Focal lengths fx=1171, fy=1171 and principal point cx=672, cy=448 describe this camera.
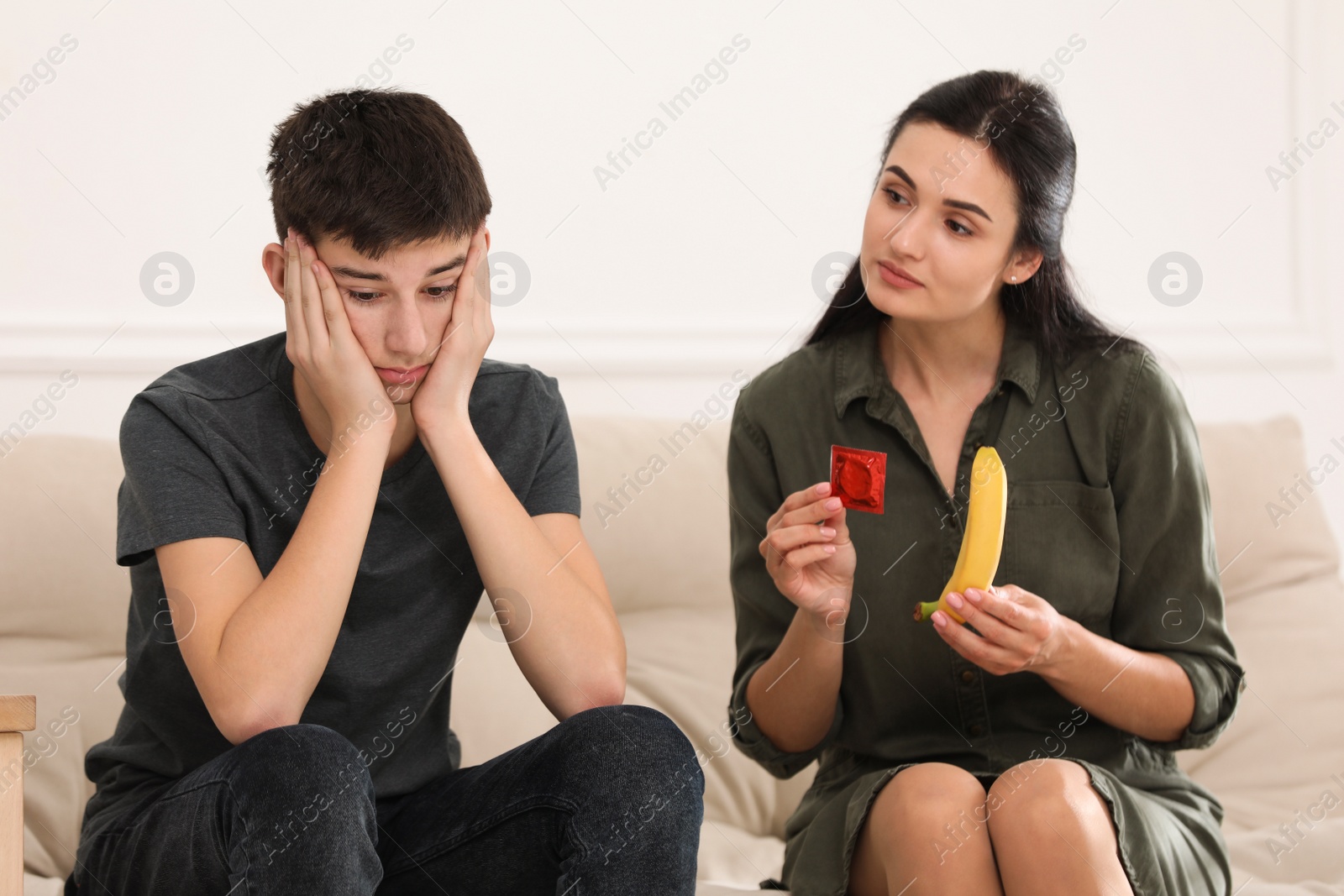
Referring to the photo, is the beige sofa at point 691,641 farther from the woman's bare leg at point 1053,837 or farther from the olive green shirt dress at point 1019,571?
the woman's bare leg at point 1053,837

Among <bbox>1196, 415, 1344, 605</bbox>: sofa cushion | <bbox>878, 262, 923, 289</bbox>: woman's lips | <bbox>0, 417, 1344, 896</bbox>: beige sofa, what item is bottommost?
<bbox>0, 417, 1344, 896</bbox>: beige sofa

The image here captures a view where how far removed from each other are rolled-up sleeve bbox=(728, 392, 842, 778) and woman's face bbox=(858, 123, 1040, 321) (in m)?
0.30

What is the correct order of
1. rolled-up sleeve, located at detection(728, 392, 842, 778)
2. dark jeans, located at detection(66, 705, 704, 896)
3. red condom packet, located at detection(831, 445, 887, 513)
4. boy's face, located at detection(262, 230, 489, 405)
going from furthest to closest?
rolled-up sleeve, located at detection(728, 392, 842, 778)
red condom packet, located at detection(831, 445, 887, 513)
boy's face, located at detection(262, 230, 489, 405)
dark jeans, located at detection(66, 705, 704, 896)

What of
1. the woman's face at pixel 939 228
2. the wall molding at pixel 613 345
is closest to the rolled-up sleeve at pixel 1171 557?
the woman's face at pixel 939 228

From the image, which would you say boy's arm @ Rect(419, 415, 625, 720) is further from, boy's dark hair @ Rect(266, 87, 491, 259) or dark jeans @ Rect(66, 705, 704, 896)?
boy's dark hair @ Rect(266, 87, 491, 259)

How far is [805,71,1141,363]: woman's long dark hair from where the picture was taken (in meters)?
1.62

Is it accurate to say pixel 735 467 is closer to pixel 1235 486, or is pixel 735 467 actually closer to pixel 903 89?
pixel 1235 486

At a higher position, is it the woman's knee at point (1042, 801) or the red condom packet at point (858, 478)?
the red condom packet at point (858, 478)

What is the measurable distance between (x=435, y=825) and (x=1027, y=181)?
1150mm

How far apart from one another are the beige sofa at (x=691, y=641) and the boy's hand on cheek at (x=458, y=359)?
740 millimetres

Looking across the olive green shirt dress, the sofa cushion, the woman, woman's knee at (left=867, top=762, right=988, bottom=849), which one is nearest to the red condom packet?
the woman

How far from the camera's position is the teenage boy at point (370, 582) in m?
1.18

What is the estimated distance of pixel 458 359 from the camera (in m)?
1.43

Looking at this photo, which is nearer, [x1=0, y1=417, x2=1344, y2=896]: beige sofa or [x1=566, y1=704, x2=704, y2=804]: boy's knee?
[x1=566, y1=704, x2=704, y2=804]: boy's knee
